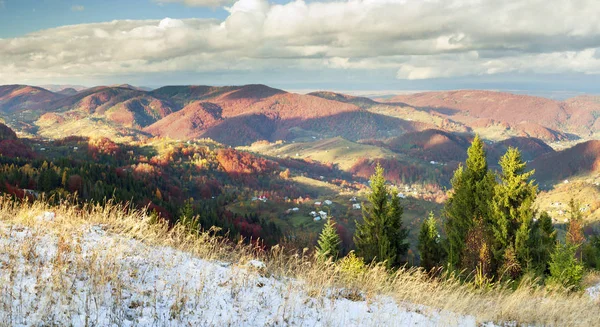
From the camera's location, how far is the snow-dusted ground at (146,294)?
291 inches

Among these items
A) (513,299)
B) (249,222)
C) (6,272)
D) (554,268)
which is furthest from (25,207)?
(249,222)

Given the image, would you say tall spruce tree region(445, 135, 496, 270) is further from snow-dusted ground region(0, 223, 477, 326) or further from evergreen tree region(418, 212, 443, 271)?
snow-dusted ground region(0, 223, 477, 326)

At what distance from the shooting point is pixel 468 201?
3519cm

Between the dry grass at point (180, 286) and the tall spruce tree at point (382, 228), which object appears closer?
the dry grass at point (180, 286)

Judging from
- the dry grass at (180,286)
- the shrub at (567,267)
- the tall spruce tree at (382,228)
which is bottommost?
the tall spruce tree at (382,228)

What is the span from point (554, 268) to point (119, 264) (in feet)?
66.0

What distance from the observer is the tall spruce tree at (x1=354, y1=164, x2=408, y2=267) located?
1626 inches

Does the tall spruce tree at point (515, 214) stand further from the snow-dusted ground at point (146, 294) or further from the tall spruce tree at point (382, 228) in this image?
the snow-dusted ground at point (146, 294)

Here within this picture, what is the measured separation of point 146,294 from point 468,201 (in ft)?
108

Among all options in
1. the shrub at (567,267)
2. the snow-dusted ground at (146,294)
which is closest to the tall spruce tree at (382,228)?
the shrub at (567,267)

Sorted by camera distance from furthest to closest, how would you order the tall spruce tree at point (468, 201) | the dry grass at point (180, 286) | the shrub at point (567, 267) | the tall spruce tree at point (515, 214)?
the tall spruce tree at point (468, 201) → the tall spruce tree at point (515, 214) → the shrub at point (567, 267) → the dry grass at point (180, 286)

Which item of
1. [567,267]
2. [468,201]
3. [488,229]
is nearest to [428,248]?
[468,201]

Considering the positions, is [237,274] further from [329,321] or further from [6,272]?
[6,272]

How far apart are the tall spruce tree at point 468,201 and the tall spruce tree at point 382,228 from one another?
5786mm
